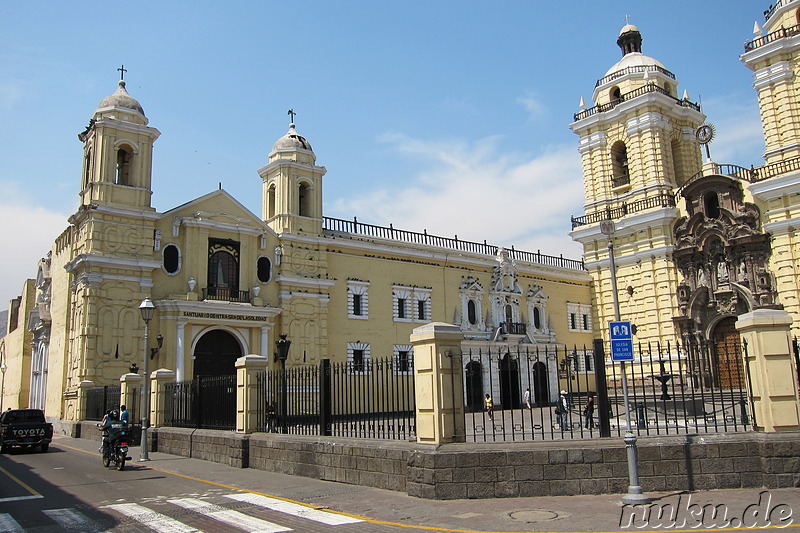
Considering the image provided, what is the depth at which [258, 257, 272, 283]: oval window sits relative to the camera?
30156 millimetres

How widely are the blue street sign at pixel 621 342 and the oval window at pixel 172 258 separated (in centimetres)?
2166

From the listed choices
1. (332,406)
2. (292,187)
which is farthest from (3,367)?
(332,406)

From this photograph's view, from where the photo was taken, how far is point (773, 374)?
10227 millimetres

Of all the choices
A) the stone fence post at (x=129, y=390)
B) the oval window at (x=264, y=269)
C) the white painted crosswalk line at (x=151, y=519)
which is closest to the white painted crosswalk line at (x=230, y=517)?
the white painted crosswalk line at (x=151, y=519)

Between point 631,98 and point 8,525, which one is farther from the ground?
point 631,98

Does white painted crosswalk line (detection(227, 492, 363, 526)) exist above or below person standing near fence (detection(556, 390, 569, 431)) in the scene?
below

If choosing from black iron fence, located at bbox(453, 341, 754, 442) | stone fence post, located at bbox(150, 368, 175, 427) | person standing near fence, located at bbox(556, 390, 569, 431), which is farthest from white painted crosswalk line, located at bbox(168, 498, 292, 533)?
stone fence post, located at bbox(150, 368, 175, 427)

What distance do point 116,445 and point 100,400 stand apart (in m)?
9.92

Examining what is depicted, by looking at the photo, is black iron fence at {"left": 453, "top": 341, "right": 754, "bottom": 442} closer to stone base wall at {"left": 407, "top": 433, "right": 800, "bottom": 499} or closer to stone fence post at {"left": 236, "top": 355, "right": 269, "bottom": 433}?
stone base wall at {"left": 407, "top": 433, "right": 800, "bottom": 499}

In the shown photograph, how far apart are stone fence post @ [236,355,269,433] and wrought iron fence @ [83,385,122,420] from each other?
999 cm

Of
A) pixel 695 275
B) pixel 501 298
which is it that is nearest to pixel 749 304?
pixel 695 275

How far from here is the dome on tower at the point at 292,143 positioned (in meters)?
32.7

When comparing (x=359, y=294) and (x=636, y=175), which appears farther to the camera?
(x=636, y=175)

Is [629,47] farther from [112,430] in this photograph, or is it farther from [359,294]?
[112,430]
